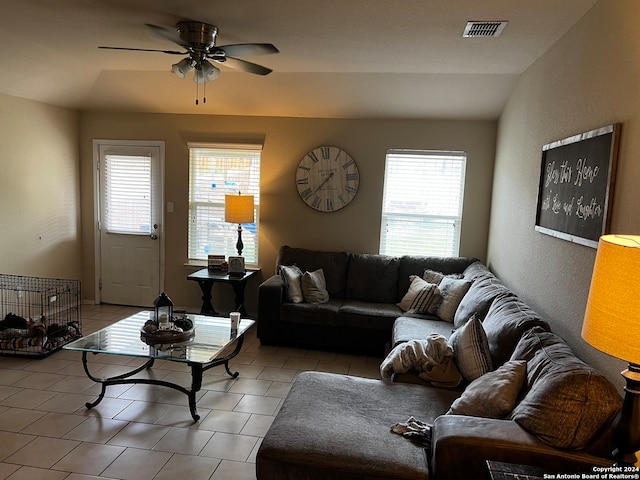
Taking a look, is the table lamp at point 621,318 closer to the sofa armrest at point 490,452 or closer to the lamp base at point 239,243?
the sofa armrest at point 490,452

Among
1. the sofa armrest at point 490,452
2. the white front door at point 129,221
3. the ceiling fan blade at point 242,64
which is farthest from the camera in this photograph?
the white front door at point 129,221

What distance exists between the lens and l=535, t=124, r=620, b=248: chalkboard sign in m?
2.24

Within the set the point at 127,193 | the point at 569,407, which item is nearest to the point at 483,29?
the point at 569,407

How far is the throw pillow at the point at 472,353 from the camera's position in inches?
101

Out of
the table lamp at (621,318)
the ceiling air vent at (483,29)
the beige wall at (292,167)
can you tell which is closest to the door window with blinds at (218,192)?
the beige wall at (292,167)

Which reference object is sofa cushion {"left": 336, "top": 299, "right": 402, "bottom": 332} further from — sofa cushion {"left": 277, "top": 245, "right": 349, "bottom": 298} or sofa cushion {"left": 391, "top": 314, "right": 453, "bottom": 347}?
sofa cushion {"left": 277, "top": 245, "right": 349, "bottom": 298}

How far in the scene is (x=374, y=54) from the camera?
3.79 meters

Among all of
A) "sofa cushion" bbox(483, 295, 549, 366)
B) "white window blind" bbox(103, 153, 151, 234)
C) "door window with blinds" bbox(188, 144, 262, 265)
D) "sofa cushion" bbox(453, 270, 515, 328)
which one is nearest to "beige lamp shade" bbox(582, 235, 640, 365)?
"sofa cushion" bbox(483, 295, 549, 366)

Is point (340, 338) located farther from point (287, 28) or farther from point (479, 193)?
point (287, 28)

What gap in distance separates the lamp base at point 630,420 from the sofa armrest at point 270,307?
3253 mm

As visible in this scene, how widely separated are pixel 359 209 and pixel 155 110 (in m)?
2.57

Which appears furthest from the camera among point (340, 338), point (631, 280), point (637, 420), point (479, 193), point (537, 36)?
point (479, 193)

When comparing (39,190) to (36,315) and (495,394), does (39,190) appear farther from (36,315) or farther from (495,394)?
(495,394)

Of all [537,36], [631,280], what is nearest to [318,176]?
[537,36]
